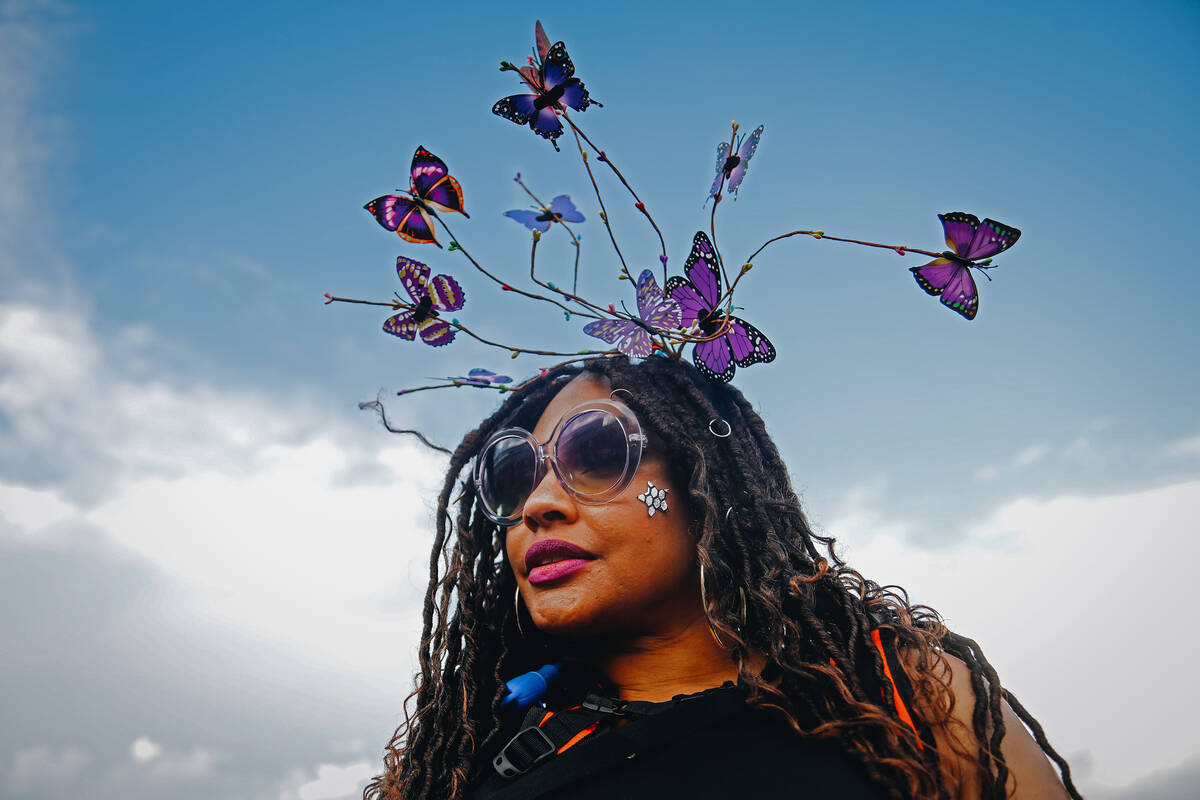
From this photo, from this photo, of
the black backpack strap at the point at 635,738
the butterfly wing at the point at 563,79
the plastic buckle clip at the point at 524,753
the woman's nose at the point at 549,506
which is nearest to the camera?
the black backpack strap at the point at 635,738

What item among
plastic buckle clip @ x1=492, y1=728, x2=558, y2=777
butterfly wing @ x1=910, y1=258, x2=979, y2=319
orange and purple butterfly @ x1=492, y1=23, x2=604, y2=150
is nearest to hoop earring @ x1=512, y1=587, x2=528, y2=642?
plastic buckle clip @ x1=492, y1=728, x2=558, y2=777

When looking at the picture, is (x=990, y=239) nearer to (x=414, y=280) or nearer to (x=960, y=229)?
(x=960, y=229)

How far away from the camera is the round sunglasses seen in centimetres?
273

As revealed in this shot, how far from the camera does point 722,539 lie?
2.80 metres

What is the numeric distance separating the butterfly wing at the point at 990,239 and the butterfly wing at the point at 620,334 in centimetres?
124

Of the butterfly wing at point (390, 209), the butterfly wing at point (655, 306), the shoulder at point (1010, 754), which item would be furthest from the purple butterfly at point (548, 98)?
the shoulder at point (1010, 754)

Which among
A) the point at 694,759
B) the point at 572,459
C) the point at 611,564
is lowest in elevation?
the point at 694,759

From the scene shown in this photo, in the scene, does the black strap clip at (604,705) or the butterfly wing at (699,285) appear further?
the butterfly wing at (699,285)

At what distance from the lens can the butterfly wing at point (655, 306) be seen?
3062 millimetres

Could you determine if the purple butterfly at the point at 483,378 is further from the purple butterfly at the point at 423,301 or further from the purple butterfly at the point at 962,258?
the purple butterfly at the point at 962,258

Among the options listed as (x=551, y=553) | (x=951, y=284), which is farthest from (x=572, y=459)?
(x=951, y=284)

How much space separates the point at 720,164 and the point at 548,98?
719 mm

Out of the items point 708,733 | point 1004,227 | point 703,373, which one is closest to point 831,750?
point 708,733

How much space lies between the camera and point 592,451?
2.77 meters
